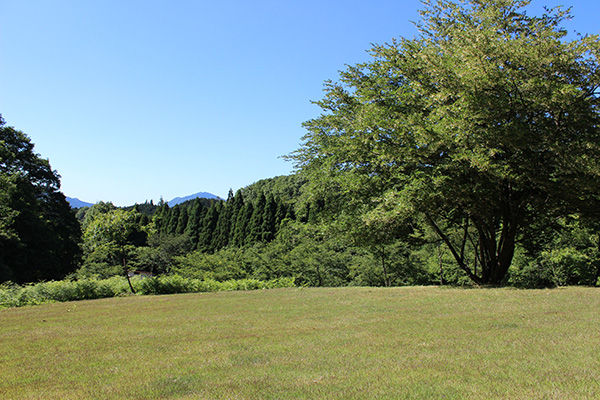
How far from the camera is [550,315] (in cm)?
812

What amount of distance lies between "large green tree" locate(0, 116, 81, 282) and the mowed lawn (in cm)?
1969

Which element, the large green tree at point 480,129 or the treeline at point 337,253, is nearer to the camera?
the large green tree at point 480,129

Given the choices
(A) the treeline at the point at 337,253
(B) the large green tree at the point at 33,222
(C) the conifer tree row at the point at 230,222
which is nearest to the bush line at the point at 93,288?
(A) the treeline at the point at 337,253

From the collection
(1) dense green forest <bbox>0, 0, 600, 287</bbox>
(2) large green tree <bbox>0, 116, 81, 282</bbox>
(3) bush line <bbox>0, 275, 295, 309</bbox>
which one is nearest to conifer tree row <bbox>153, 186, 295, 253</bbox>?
(2) large green tree <bbox>0, 116, 81, 282</bbox>

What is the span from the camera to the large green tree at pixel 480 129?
38.3 ft

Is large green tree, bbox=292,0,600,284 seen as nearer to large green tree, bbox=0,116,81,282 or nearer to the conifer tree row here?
large green tree, bbox=0,116,81,282

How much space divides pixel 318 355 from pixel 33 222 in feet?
94.9

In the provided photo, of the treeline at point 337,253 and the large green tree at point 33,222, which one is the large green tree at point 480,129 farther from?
the large green tree at point 33,222

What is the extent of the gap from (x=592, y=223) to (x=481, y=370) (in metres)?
14.5

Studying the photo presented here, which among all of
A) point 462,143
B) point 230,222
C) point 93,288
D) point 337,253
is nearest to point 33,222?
point 93,288

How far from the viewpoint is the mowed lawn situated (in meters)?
4.16

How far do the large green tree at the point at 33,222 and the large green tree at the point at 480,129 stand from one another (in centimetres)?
2002

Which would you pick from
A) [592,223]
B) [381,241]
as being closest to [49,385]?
[381,241]

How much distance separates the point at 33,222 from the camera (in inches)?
1108
